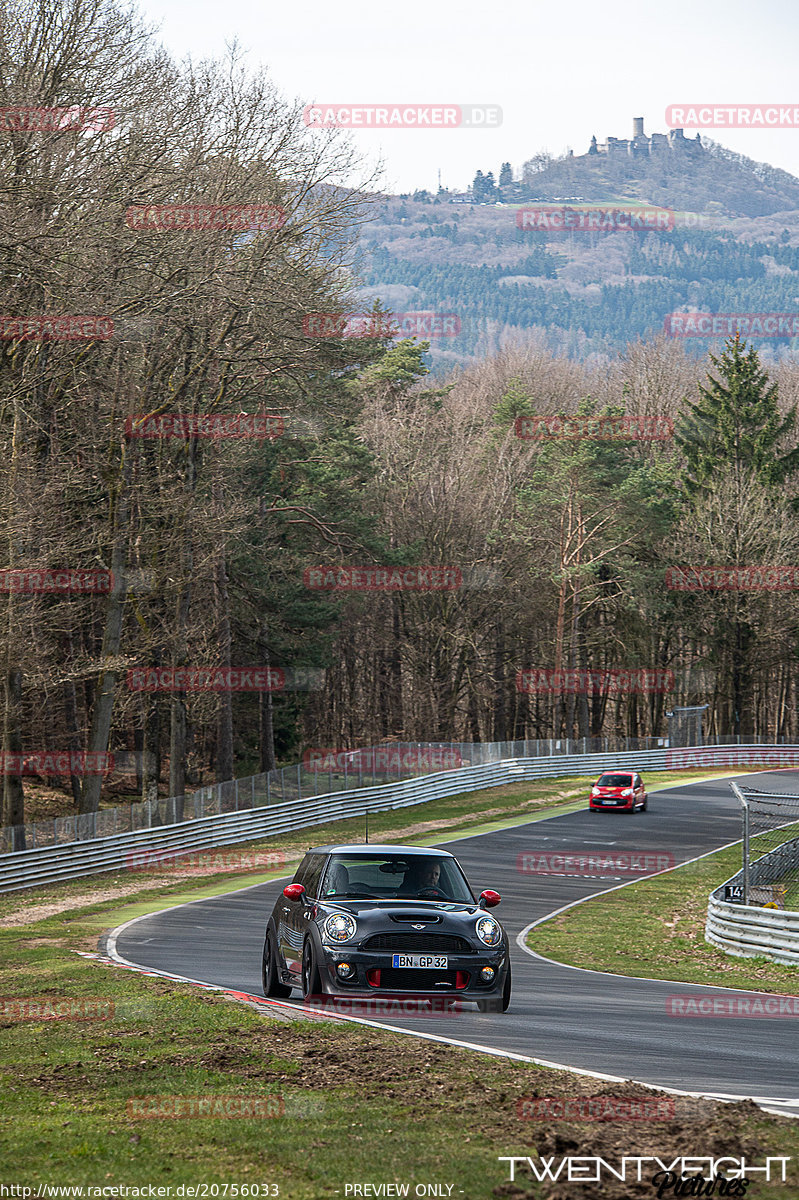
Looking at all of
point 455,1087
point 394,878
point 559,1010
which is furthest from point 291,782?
point 455,1087

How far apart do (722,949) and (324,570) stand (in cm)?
3360

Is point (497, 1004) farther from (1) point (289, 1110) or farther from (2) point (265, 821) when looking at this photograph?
(2) point (265, 821)

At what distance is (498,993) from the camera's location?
1137cm

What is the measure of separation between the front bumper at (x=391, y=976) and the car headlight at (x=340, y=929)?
9 cm

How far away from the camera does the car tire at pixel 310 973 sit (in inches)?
440

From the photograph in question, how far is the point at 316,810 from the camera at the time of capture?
136ft

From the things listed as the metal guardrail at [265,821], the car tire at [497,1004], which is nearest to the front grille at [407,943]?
the car tire at [497,1004]

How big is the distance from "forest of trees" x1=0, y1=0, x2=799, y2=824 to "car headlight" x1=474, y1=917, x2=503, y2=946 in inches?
576

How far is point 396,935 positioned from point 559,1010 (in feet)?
7.88

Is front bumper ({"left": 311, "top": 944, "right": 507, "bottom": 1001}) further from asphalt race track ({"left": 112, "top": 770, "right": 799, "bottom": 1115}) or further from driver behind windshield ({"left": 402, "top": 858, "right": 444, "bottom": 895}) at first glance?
driver behind windshield ({"left": 402, "top": 858, "right": 444, "bottom": 895})

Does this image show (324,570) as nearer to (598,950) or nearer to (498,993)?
(598,950)

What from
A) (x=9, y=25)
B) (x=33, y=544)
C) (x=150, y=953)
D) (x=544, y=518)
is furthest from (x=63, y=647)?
(x=544, y=518)

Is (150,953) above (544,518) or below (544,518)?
below

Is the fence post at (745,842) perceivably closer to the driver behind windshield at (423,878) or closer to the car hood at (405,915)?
the driver behind windshield at (423,878)
